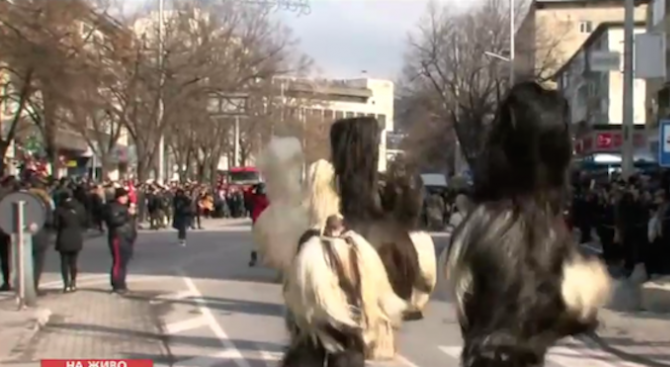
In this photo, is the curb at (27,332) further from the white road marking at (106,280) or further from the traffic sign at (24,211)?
the white road marking at (106,280)

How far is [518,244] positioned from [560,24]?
81604mm

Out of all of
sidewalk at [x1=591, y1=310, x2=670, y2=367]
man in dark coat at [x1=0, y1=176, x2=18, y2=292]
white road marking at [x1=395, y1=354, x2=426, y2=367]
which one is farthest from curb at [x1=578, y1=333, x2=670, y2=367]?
man in dark coat at [x1=0, y1=176, x2=18, y2=292]

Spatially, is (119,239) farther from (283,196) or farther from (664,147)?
(283,196)

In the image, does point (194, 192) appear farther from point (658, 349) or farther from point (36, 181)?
point (658, 349)

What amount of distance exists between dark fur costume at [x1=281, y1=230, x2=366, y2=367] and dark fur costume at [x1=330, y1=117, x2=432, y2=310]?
33 centimetres

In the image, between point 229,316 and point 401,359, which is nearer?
point 401,359

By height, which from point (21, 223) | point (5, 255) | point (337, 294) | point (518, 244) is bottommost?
point (5, 255)

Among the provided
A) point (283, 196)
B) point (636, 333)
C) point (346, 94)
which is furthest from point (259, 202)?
point (346, 94)

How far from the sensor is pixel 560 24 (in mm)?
83625

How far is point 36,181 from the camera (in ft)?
75.6

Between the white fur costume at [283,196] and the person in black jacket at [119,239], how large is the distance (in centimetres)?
1417

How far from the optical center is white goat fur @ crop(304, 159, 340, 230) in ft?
18.8

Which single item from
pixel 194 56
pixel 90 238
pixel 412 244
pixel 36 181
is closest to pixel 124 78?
pixel 194 56

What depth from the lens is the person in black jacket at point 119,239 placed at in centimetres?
2058
